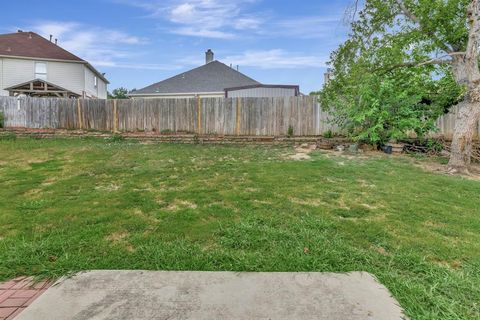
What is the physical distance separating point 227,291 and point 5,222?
105 inches

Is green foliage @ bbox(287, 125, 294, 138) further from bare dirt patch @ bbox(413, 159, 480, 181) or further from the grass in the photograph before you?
the grass

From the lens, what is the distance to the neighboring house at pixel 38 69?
61.3 ft

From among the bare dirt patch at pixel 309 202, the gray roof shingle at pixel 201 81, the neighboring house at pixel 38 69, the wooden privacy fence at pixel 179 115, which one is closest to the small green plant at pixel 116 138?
the wooden privacy fence at pixel 179 115

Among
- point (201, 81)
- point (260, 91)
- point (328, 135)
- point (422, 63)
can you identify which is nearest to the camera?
point (422, 63)

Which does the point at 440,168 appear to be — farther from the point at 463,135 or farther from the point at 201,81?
the point at 201,81

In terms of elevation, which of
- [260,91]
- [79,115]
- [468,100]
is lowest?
[79,115]

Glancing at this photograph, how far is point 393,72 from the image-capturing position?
29.1ft

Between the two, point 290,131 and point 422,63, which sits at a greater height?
point 422,63

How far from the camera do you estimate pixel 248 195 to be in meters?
4.42

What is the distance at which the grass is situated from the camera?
2430 mm

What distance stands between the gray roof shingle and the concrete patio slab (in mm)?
17817

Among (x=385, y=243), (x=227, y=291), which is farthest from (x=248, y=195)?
(x=227, y=291)

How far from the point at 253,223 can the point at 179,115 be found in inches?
345

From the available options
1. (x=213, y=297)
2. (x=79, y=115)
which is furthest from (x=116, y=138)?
(x=213, y=297)
